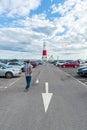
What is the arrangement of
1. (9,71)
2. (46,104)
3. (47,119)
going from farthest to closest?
(9,71) → (46,104) → (47,119)

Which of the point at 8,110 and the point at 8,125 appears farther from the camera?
the point at 8,110

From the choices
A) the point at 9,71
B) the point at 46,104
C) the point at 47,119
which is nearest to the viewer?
the point at 47,119

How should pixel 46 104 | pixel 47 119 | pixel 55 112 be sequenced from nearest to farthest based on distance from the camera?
pixel 47 119 → pixel 55 112 → pixel 46 104

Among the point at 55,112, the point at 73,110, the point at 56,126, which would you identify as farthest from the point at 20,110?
the point at 56,126

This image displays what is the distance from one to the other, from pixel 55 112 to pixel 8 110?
1715mm

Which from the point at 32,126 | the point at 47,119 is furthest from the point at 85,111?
the point at 32,126

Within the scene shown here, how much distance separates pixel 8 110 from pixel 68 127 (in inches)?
119

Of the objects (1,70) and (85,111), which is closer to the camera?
(85,111)

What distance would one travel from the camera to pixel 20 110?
29.1ft

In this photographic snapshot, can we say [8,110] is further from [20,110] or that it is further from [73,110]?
[73,110]

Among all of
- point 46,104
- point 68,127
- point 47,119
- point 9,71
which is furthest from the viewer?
point 9,71

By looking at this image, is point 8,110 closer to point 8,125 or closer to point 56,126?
point 8,125

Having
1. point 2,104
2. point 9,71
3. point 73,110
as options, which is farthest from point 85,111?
point 9,71

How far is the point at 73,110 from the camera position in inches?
349
